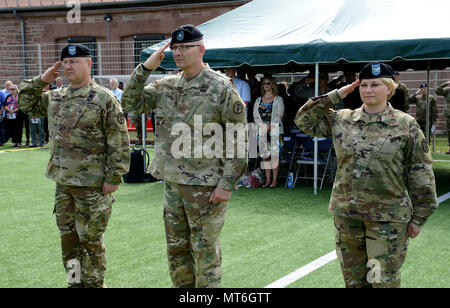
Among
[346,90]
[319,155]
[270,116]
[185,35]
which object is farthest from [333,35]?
[185,35]

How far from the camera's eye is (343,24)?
9.61 metres

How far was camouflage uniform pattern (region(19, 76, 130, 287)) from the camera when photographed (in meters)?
4.61

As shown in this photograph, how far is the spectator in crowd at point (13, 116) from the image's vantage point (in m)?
17.3

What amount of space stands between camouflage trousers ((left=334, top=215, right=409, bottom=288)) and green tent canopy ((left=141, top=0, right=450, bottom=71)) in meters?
5.54

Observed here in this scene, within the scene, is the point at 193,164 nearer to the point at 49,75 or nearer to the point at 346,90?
the point at 346,90

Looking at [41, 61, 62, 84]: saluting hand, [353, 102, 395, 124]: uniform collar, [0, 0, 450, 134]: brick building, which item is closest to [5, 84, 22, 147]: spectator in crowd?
[0, 0, 450, 134]: brick building

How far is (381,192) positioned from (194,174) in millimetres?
1302

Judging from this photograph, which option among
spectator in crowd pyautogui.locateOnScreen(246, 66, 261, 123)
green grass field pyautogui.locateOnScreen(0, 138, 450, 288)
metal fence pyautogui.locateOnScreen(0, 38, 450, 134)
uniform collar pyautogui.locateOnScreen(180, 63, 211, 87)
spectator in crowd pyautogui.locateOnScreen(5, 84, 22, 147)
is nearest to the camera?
uniform collar pyautogui.locateOnScreen(180, 63, 211, 87)

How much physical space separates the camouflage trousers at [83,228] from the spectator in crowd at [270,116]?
228 inches

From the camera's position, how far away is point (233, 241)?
6652 millimetres

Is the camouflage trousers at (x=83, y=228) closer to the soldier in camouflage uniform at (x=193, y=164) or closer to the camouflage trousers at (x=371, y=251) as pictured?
the soldier in camouflage uniform at (x=193, y=164)

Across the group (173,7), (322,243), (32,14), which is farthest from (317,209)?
(32,14)

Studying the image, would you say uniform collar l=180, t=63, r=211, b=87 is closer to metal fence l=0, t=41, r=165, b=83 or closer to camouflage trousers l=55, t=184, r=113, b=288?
camouflage trousers l=55, t=184, r=113, b=288

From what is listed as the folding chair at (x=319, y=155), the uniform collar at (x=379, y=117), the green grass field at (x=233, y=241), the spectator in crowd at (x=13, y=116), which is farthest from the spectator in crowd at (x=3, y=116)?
the uniform collar at (x=379, y=117)
